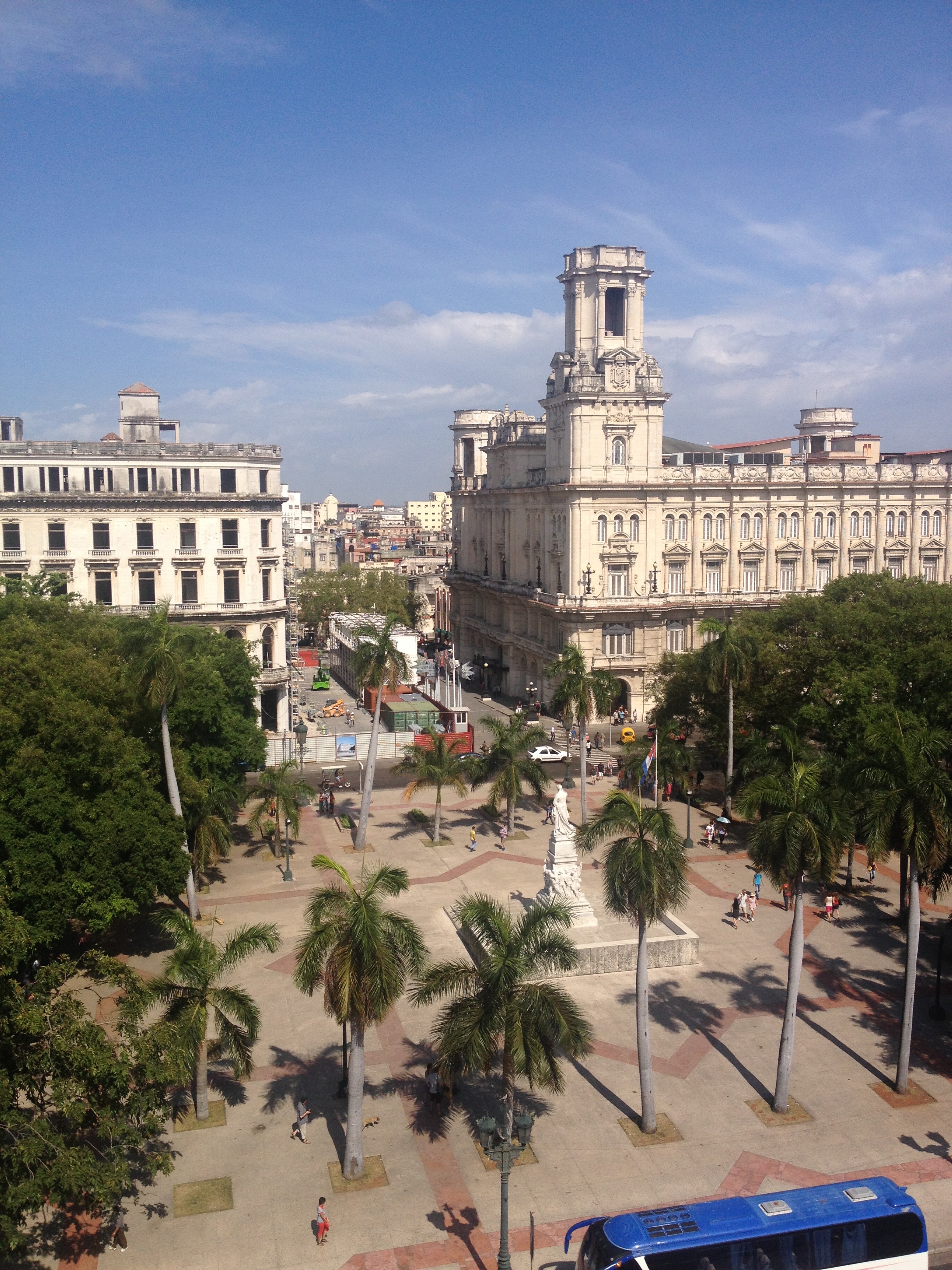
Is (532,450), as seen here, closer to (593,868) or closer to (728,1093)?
(593,868)

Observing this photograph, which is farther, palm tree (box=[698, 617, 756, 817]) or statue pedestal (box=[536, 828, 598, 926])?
palm tree (box=[698, 617, 756, 817])

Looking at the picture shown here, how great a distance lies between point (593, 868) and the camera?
133 ft

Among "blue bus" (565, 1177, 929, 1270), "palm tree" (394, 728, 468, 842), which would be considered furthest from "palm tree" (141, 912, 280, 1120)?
"palm tree" (394, 728, 468, 842)

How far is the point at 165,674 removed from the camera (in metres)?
33.2

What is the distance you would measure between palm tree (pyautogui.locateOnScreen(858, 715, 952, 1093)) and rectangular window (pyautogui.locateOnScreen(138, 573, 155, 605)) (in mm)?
45953

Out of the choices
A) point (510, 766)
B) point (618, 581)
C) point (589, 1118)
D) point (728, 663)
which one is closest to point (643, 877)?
point (589, 1118)

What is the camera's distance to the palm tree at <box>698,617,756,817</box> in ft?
147

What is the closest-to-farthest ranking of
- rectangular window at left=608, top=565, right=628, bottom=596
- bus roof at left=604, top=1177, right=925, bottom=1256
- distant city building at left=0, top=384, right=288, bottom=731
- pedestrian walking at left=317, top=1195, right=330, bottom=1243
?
bus roof at left=604, top=1177, right=925, bottom=1256
pedestrian walking at left=317, top=1195, right=330, bottom=1243
distant city building at left=0, top=384, right=288, bottom=731
rectangular window at left=608, top=565, right=628, bottom=596

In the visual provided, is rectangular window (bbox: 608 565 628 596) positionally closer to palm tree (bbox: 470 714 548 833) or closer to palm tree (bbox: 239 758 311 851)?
palm tree (bbox: 470 714 548 833)

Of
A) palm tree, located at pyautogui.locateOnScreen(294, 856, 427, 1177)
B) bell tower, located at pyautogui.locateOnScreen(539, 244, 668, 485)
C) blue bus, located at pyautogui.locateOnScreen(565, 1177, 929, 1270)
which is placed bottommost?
blue bus, located at pyautogui.locateOnScreen(565, 1177, 929, 1270)

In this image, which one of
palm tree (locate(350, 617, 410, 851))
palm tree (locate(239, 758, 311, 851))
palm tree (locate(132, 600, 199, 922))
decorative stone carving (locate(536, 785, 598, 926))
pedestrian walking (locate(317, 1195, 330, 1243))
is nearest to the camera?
pedestrian walking (locate(317, 1195, 330, 1243))

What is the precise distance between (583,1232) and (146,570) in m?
48.7

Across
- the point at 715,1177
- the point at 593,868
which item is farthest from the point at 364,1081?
the point at 593,868

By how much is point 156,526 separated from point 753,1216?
52.0m
